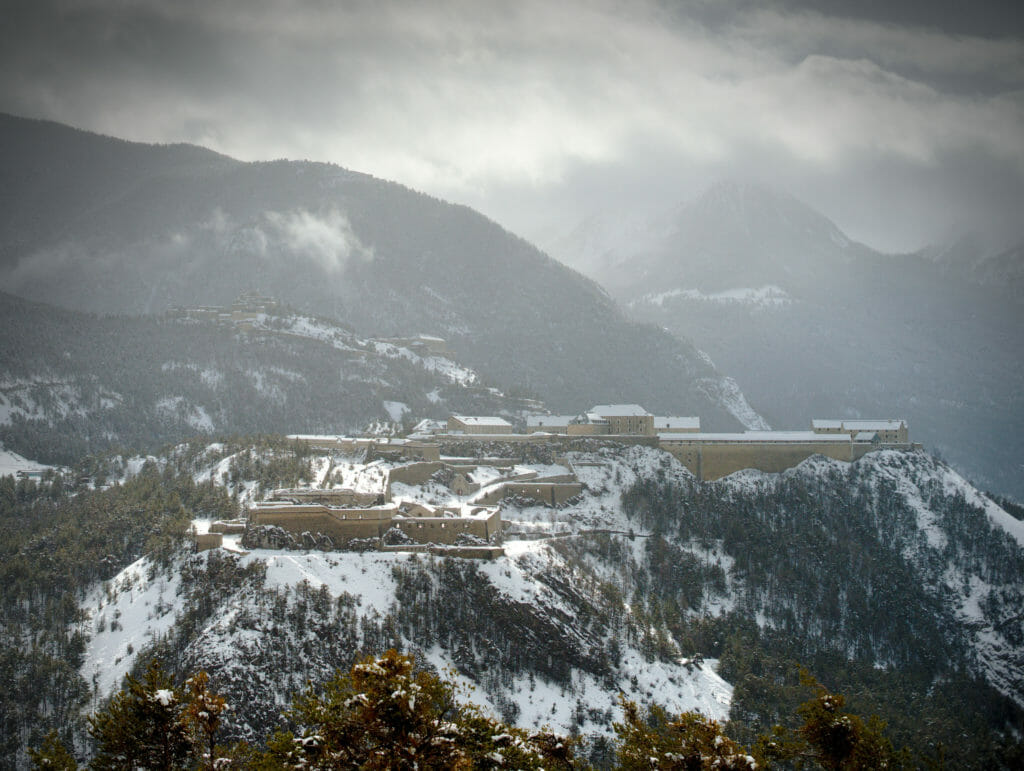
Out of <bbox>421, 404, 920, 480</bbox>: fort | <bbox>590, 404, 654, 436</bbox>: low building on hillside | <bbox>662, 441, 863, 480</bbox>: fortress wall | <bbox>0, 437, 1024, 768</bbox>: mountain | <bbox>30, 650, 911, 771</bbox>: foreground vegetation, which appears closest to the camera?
<bbox>30, 650, 911, 771</bbox>: foreground vegetation

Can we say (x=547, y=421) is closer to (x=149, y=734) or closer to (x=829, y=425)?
(x=829, y=425)

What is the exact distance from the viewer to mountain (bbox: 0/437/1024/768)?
82.5 metres

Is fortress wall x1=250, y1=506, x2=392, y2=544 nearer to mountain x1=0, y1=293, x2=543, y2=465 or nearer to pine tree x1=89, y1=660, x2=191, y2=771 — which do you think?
pine tree x1=89, y1=660, x2=191, y2=771

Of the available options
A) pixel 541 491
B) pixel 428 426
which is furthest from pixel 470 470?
pixel 428 426

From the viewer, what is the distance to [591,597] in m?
103

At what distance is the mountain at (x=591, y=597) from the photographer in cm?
8250

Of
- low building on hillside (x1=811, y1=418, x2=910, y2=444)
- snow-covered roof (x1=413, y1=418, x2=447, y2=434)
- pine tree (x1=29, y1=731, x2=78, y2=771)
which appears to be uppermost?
low building on hillside (x1=811, y1=418, x2=910, y2=444)

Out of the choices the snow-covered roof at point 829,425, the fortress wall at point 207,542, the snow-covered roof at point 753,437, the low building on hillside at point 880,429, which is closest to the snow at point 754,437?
the snow-covered roof at point 753,437

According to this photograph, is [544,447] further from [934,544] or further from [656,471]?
[934,544]

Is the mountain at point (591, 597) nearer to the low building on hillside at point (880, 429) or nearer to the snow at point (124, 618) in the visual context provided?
the snow at point (124, 618)

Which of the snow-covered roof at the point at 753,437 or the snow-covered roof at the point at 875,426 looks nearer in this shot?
the snow-covered roof at the point at 753,437

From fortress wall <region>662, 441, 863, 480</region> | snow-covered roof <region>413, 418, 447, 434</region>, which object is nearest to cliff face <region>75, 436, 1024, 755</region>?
fortress wall <region>662, 441, 863, 480</region>

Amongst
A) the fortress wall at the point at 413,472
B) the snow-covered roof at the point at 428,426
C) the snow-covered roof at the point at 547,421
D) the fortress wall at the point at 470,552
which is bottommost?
the fortress wall at the point at 470,552

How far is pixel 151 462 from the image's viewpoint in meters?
134
